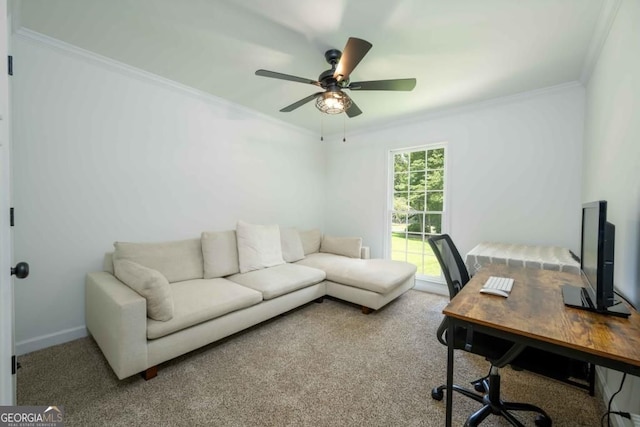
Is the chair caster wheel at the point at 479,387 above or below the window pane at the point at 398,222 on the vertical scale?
below

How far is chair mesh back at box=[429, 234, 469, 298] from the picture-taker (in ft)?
5.27

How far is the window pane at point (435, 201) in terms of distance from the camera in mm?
3646

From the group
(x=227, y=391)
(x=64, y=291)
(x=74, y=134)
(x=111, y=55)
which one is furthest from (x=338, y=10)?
(x=64, y=291)

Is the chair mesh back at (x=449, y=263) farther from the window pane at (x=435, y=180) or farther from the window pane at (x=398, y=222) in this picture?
the window pane at (x=398, y=222)

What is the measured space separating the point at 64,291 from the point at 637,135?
13.8ft

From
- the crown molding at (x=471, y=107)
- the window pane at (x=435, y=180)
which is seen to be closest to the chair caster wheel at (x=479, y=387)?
the window pane at (x=435, y=180)

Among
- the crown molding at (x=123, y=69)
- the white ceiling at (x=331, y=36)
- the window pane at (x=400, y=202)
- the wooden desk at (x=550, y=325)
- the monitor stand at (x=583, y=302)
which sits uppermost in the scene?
the white ceiling at (x=331, y=36)

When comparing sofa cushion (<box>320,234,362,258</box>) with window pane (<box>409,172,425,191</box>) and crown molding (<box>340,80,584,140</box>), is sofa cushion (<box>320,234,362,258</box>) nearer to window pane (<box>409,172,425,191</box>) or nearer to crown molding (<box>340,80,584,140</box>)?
window pane (<box>409,172,425,191</box>)

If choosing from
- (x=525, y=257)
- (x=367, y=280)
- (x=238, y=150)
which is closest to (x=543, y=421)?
(x=525, y=257)

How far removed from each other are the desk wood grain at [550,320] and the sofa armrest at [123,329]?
1.88 metres

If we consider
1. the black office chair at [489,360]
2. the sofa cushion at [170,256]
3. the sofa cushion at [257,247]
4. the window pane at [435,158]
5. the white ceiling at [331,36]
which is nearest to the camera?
the black office chair at [489,360]

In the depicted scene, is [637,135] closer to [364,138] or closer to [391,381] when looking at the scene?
[391,381]

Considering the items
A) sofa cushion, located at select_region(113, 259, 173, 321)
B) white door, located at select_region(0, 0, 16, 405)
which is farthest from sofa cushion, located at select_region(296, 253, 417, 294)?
white door, located at select_region(0, 0, 16, 405)

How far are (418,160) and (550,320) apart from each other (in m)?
3.09
